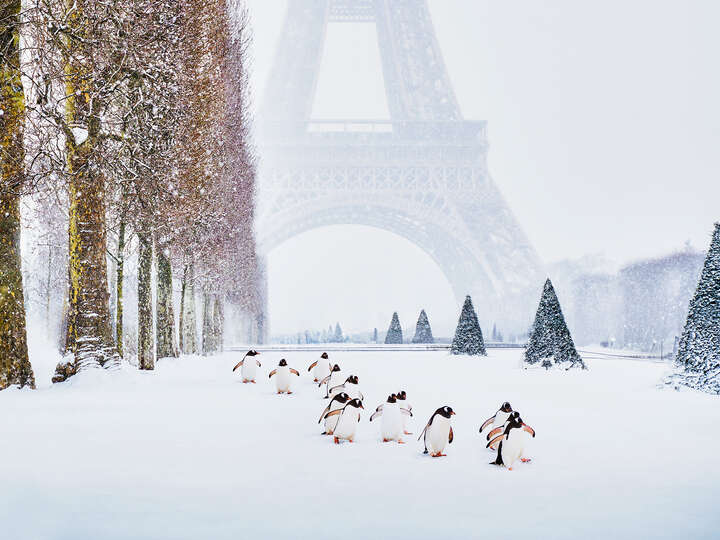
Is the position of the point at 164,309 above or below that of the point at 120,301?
below

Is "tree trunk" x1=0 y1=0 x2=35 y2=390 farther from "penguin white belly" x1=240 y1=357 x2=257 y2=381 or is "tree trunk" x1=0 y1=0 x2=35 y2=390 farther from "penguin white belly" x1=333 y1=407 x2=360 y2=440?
"penguin white belly" x1=333 y1=407 x2=360 y2=440

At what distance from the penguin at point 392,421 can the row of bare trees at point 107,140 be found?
7234 mm

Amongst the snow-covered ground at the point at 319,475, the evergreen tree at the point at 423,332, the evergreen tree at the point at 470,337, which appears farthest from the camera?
the evergreen tree at the point at 423,332

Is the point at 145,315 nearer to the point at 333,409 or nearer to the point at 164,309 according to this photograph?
the point at 164,309

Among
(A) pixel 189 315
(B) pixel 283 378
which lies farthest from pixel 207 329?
(B) pixel 283 378

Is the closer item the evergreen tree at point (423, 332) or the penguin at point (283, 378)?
the penguin at point (283, 378)

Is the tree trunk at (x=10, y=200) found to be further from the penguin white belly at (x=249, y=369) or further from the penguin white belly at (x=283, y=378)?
the penguin white belly at (x=249, y=369)

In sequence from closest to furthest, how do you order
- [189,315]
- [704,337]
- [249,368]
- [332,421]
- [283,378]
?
[332,421]
[283,378]
[704,337]
[249,368]
[189,315]

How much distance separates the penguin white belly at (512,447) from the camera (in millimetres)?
6344

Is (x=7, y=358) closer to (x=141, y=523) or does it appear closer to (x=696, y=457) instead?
(x=141, y=523)

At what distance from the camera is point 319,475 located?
5988 millimetres

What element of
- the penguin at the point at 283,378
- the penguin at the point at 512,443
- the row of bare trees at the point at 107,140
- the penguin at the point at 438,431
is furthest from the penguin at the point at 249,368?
the penguin at the point at 512,443

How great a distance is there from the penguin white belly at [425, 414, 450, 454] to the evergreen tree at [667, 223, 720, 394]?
348 inches

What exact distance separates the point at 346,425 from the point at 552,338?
45.1 feet
